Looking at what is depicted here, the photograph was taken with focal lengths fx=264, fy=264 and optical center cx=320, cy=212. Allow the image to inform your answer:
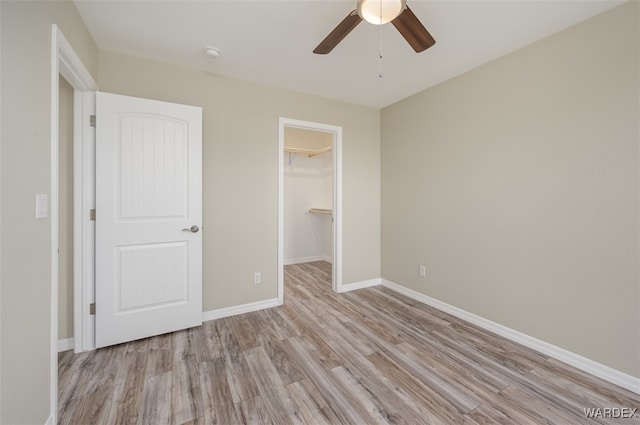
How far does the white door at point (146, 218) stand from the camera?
6.93 feet

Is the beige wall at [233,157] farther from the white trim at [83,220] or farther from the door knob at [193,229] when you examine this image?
the white trim at [83,220]

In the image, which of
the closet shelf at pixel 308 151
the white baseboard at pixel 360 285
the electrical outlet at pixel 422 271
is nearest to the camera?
the electrical outlet at pixel 422 271

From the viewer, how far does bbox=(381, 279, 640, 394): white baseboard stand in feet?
5.65

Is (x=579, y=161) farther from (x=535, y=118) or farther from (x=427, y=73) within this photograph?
(x=427, y=73)

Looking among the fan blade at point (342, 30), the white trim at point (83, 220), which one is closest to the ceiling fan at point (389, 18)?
the fan blade at point (342, 30)

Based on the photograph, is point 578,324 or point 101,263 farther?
point 101,263

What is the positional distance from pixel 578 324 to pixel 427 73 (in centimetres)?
247

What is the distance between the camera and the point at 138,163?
7.25 ft

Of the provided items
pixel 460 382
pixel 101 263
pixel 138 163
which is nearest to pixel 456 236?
pixel 460 382

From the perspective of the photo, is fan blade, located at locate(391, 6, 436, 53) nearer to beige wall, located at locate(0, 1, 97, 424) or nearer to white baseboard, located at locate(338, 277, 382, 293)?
beige wall, located at locate(0, 1, 97, 424)

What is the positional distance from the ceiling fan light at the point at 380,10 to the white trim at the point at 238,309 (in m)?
2.70

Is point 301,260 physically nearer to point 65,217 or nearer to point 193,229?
point 193,229

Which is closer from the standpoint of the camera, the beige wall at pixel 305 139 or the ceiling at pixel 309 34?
the ceiling at pixel 309 34

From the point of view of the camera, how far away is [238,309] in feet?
9.16
